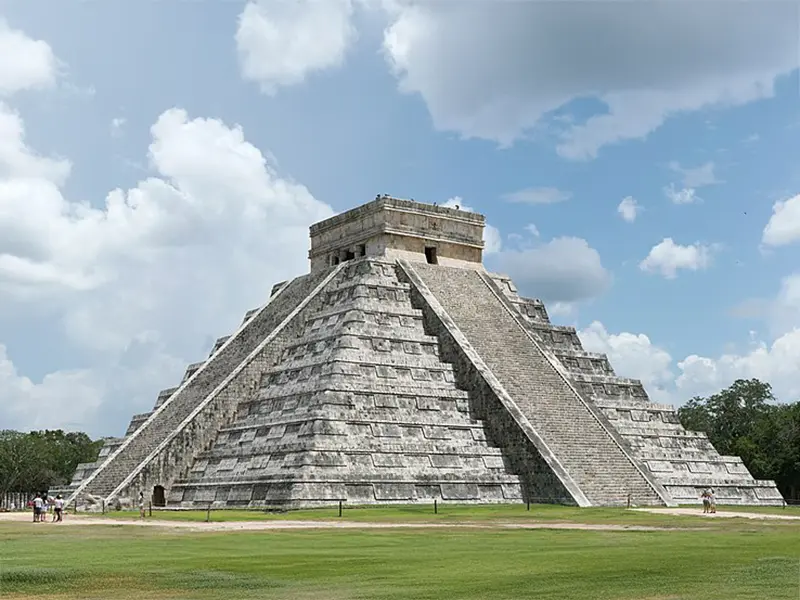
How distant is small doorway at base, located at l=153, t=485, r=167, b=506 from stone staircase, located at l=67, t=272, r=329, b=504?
0.89 m

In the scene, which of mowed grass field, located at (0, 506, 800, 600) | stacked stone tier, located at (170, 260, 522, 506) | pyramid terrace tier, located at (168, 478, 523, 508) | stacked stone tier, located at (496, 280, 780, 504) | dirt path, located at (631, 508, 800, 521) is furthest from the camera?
stacked stone tier, located at (496, 280, 780, 504)

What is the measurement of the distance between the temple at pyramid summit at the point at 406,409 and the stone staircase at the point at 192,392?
3.4 inches

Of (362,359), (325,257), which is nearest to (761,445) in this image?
(325,257)

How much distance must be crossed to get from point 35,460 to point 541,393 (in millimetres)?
40720

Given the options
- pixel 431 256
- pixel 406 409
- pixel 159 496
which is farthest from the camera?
pixel 431 256

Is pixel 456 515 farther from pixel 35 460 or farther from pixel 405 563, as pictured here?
pixel 35 460

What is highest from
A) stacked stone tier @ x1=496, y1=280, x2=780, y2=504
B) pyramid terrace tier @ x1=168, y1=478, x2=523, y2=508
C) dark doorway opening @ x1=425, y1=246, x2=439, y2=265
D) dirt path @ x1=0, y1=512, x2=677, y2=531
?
dark doorway opening @ x1=425, y1=246, x2=439, y2=265

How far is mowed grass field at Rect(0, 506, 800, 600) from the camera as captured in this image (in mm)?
11586

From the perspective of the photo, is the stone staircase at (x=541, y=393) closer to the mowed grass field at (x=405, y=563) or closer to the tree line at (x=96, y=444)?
the mowed grass field at (x=405, y=563)

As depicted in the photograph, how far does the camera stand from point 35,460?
6438 cm

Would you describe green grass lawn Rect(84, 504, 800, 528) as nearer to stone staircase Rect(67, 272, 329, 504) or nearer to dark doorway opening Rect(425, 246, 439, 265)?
stone staircase Rect(67, 272, 329, 504)

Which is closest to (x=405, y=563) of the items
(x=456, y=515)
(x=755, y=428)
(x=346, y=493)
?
(x=456, y=515)

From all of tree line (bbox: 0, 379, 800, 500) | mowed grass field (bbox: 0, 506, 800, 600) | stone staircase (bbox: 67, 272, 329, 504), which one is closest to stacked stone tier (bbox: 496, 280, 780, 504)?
stone staircase (bbox: 67, 272, 329, 504)

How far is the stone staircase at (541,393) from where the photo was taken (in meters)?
31.2
